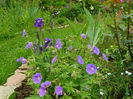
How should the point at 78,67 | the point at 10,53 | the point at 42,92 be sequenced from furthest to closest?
the point at 10,53, the point at 78,67, the point at 42,92

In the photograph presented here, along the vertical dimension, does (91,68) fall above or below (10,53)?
above

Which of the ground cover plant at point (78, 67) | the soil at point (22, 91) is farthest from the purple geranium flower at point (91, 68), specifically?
the soil at point (22, 91)

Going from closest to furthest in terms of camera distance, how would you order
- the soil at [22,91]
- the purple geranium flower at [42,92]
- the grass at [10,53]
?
the purple geranium flower at [42,92] → the soil at [22,91] → the grass at [10,53]

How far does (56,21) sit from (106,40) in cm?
250

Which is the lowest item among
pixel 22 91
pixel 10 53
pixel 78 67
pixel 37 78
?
pixel 10 53

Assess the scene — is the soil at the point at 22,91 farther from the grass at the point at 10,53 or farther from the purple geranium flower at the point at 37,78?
the purple geranium flower at the point at 37,78

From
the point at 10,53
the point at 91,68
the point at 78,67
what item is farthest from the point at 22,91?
the point at 10,53

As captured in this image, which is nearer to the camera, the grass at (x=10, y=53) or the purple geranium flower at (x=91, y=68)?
the purple geranium flower at (x=91, y=68)

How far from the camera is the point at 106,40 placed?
3.28 m

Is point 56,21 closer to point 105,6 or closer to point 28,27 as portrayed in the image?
point 28,27

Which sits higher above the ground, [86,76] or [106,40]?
[86,76]

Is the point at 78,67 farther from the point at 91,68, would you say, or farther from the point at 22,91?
the point at 22,91

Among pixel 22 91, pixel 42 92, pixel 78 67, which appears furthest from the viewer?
pixel 22 91

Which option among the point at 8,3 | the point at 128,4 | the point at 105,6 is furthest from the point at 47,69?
the point at 8,3
